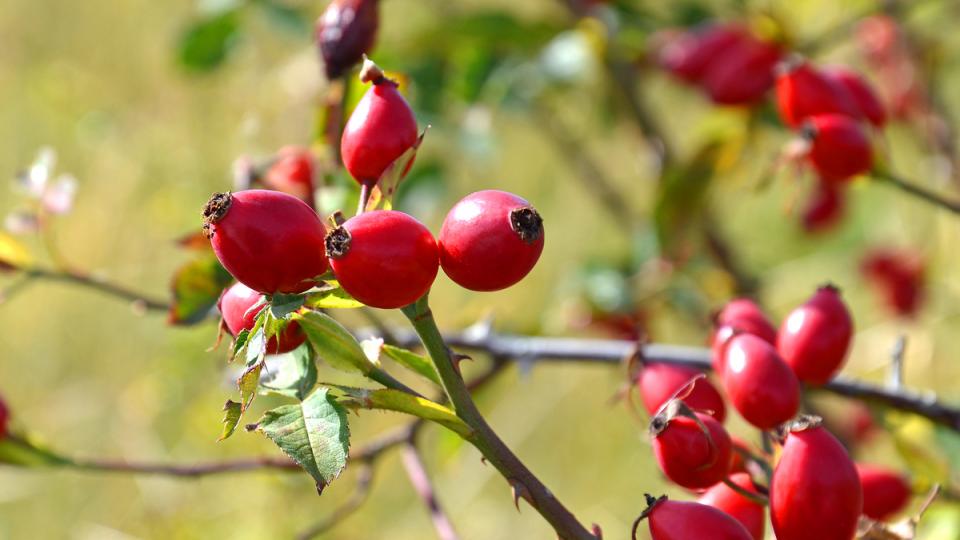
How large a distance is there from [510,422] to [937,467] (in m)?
2.36

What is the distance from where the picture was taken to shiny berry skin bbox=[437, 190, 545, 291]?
73 centimetres

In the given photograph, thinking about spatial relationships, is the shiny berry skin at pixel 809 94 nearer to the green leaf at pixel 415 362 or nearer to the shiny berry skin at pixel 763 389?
the shiny berry skin at pixel 763 389

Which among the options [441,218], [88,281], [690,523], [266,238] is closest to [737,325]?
[690,523]

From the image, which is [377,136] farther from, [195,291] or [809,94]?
[809,94]

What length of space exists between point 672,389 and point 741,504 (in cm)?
13

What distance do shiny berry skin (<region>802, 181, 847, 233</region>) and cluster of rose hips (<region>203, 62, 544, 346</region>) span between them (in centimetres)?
182

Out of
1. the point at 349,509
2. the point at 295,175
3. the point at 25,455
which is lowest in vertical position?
the point at 349,509

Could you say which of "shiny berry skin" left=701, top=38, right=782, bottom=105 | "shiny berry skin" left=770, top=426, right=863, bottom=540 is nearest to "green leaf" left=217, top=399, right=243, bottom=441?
"shiny berry skin" left=770, top=426, right=863, bottom=540

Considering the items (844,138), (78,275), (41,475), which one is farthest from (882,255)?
(41,475)

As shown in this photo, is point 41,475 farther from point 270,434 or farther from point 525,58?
point 270,434

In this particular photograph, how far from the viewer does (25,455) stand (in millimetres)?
1241

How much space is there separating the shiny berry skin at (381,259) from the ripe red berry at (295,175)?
601 millimetres

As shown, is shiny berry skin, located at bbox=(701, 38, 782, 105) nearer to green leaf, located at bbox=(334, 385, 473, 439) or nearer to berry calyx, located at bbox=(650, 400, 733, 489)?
berry calyx, located at bbox=(650, 400, 733, 489)

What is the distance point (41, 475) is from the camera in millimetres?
3295
